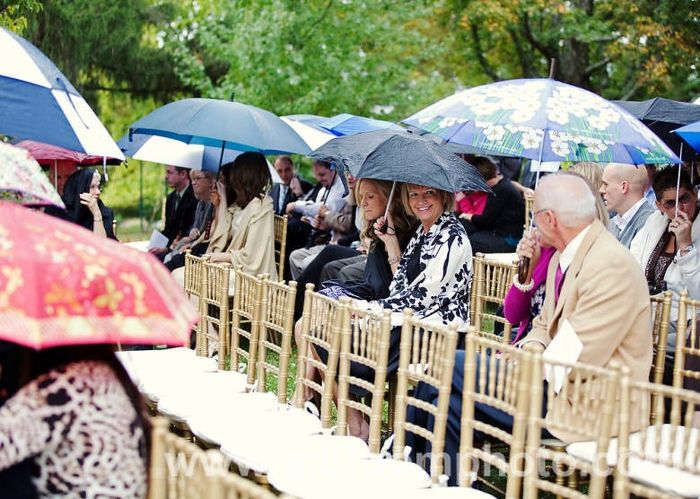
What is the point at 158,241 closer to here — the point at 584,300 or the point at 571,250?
the point at 571,250

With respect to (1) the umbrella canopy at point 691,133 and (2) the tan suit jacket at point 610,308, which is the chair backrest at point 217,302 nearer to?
(2) the tan suit jacket at point 610,308

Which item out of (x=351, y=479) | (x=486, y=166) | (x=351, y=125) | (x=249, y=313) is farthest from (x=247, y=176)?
(x=351, y=479)

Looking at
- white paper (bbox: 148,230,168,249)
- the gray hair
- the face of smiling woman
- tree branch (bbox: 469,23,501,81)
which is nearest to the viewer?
the gray hair

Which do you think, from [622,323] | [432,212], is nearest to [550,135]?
[432,212]

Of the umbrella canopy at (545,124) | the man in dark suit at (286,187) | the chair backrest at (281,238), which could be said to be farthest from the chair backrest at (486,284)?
the man in dark suit at (286,187)

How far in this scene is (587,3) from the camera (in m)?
16.8

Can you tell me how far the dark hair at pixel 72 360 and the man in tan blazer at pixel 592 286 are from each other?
6.23ft

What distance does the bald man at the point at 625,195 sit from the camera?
262 inches

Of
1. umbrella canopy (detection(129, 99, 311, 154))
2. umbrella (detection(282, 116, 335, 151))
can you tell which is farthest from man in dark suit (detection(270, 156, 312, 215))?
umbrella canopy (detection(129, 99, 311, 154))

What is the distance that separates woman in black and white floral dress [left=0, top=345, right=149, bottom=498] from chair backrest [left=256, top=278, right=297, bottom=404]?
2.41 metres

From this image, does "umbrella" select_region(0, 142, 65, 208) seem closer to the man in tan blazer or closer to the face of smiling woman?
the man in tan blazer

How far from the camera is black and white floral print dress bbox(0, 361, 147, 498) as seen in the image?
8.12ft

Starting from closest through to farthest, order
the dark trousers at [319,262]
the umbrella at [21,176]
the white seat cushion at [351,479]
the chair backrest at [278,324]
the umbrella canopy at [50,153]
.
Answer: the umbrella at [21,176] → the white seat cushion at [351,479] → the chair backrest at [278,324] → the umbrella canopy at [50,153] → the dark trousers at [319,262]

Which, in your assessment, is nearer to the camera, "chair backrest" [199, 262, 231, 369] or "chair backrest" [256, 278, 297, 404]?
"chair backrest" [256, 278, 297, 404]
